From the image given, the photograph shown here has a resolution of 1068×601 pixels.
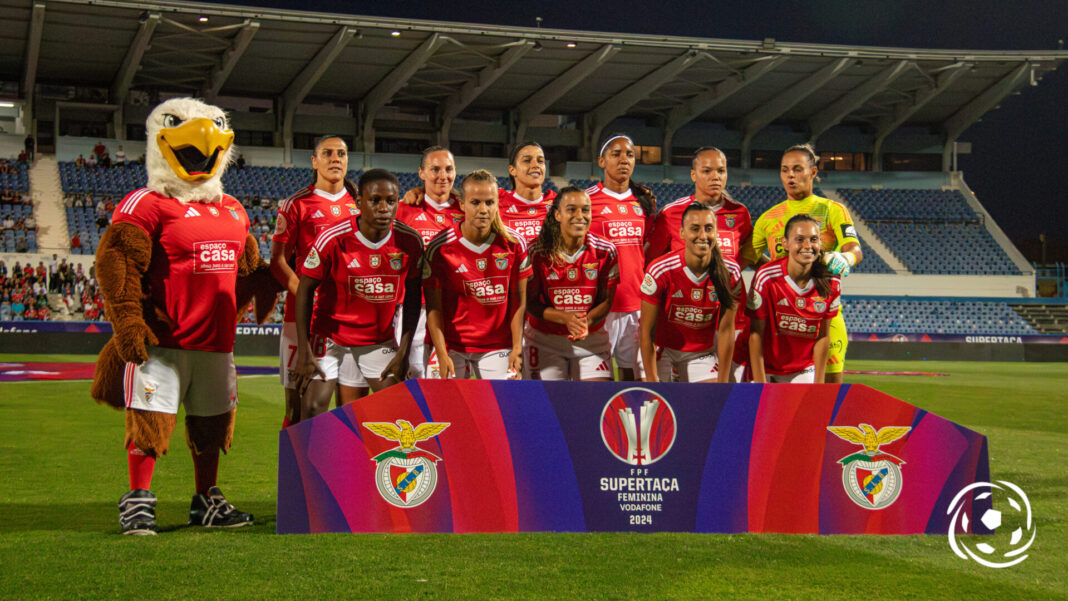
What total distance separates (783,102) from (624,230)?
95.9ft

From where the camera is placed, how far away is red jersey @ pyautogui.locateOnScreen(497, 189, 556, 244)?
6.53 m

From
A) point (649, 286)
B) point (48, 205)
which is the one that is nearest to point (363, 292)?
point (649, 286)

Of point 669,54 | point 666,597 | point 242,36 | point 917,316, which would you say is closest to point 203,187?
point 666,597

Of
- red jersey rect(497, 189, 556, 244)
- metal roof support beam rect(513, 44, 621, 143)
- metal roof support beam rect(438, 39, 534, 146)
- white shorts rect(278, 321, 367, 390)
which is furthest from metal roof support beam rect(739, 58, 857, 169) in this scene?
white shorts rect(278, 321, 367, 390)

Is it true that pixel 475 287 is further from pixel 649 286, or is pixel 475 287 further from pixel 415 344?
pixel 649 286

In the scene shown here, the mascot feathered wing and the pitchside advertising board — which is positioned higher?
the mascot feathered wing

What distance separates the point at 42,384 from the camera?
1317 centimetres

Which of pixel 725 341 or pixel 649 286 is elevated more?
pixel 649 286

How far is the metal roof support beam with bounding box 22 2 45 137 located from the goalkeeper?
2321 cm

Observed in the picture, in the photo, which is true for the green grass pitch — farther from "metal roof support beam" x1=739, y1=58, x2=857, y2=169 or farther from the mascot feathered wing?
"metal roof support beam" x1=739, y1=58, x2=857, y2=169

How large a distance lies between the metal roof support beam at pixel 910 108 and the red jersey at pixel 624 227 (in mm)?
29433

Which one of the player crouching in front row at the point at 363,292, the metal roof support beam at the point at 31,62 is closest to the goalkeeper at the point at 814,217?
the player crouching in front row at the point at 363,292

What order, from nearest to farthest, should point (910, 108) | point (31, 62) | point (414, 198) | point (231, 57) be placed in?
1. point (414, 198)
2. point (31, 62)
3. point (231, 57)
4. point (910, 108)

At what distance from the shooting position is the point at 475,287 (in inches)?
216
